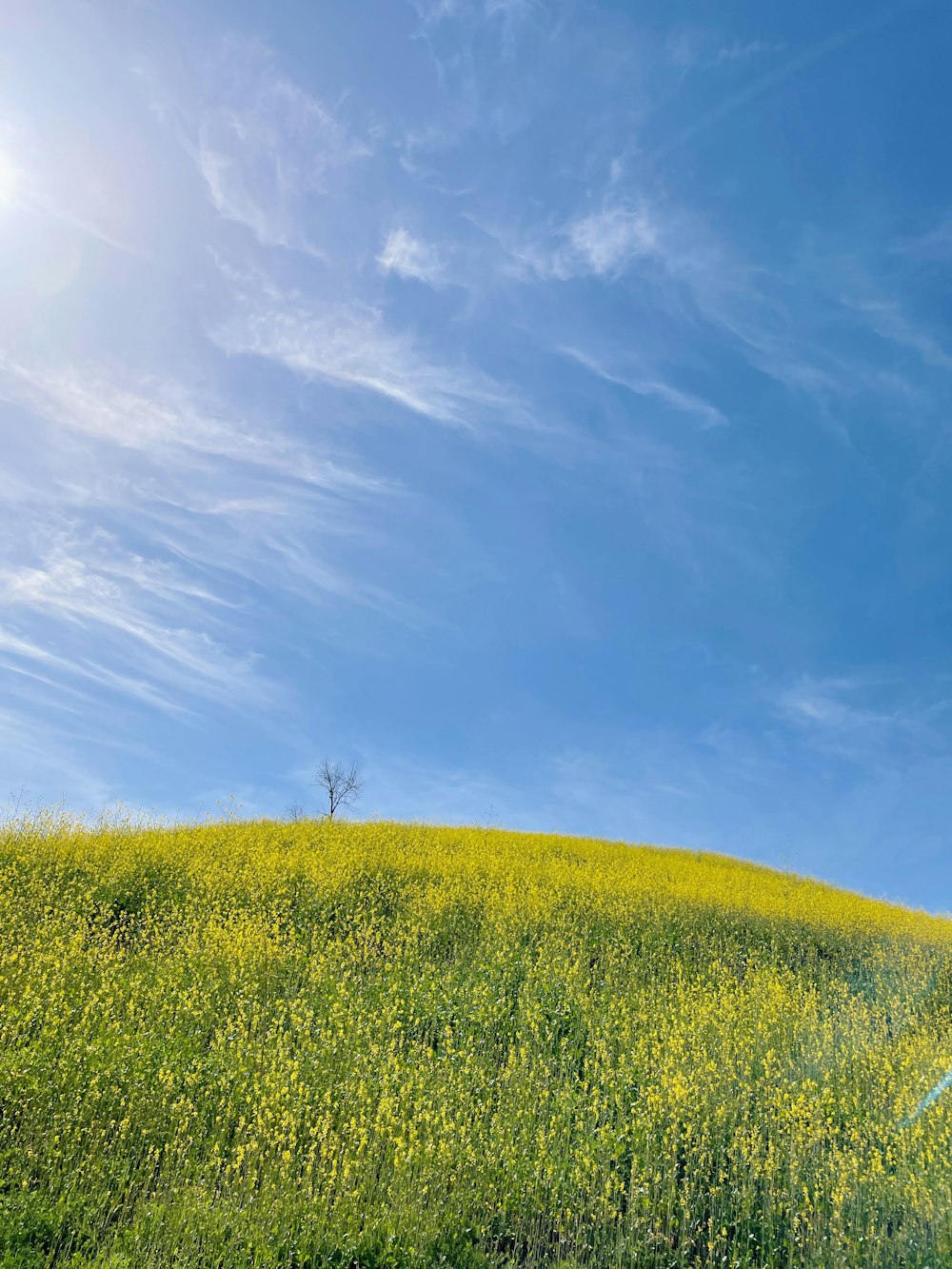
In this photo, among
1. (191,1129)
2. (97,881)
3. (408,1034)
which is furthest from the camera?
(97,881)

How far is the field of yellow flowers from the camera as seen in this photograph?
306 inches

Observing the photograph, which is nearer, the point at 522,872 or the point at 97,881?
the point at 97,881

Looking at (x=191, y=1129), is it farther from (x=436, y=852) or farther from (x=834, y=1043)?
(x=436, y=852)

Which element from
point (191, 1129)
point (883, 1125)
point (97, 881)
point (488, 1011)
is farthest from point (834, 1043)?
point (97, 881)

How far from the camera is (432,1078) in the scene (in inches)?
405

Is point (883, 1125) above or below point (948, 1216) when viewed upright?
above

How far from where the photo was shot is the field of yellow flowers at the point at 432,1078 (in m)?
7.78

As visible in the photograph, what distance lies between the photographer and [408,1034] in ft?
38.9

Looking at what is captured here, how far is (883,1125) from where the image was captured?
33.9 ft

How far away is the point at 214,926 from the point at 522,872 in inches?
332

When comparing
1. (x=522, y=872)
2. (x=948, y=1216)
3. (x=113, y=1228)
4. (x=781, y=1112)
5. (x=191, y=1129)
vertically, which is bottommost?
(x=113, y=1228)

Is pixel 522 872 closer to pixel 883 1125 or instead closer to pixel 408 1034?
pixel 408 1034

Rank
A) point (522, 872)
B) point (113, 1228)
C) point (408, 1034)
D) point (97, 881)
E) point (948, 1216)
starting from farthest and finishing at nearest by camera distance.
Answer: point (522, 872) → point (97, 881) → point (408, 1034) → point (948, 1216) → point (113, 1228)

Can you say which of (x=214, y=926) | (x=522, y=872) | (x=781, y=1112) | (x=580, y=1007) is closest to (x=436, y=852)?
(x=522, y=872)
